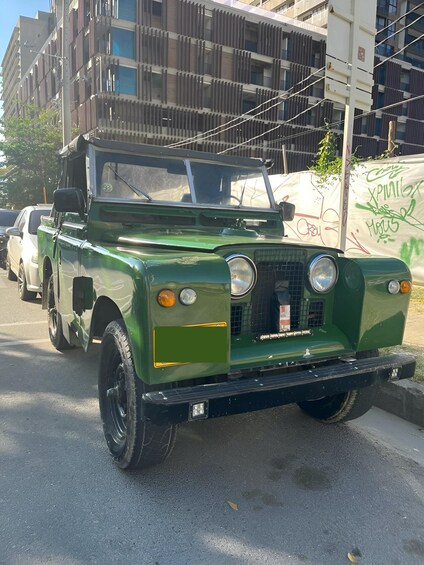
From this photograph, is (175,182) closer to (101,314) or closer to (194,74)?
(101,314)

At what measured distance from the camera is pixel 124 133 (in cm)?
3381

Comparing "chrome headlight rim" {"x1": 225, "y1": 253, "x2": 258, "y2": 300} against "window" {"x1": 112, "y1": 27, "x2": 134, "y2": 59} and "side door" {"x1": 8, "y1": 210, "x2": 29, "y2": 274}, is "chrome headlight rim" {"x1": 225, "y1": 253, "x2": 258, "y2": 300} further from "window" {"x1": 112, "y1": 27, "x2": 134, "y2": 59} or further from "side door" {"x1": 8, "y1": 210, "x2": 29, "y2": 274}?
"window" {"x1": 112, "y1": 27, "x2": 134, "y2": 59}

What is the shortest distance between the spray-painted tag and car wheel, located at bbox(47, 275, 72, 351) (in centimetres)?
301

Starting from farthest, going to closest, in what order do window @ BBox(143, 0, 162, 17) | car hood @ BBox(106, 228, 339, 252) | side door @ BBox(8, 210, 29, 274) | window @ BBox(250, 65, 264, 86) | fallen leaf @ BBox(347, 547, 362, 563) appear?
window @ BBox(250, 65, 264, 86) → window @ BBox(143, 0, 162, 17) → side door @ BBox(8, 210, 29, 274) → car hood @ BBox(106, 228, 339, 252) → fallen leaf @ BBox(347, 547, 362, 563)

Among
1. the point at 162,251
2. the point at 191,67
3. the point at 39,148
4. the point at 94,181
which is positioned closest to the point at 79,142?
the point at 94,181

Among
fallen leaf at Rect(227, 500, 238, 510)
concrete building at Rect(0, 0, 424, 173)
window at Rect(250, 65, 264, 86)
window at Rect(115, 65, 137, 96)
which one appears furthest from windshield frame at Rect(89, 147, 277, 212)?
window at Rect(250, 65, 264, 86)

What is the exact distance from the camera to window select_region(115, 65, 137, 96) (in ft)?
108

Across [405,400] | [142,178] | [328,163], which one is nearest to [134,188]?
[142,178]

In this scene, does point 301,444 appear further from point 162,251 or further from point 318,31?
point 318,31

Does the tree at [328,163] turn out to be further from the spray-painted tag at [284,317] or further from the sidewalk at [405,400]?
the spray-painted tag at [284,317]

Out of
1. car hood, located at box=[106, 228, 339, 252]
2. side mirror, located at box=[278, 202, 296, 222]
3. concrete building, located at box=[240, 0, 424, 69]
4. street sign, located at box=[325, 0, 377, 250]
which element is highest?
concrete building, located at box=[240, 0, 424, 69]

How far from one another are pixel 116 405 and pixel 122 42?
116 ft

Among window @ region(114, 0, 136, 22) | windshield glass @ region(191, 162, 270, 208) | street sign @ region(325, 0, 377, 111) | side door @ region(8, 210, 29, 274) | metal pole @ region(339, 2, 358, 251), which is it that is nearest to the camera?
windshield glass @ region(191, 162, 270, 208)

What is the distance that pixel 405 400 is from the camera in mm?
3793
